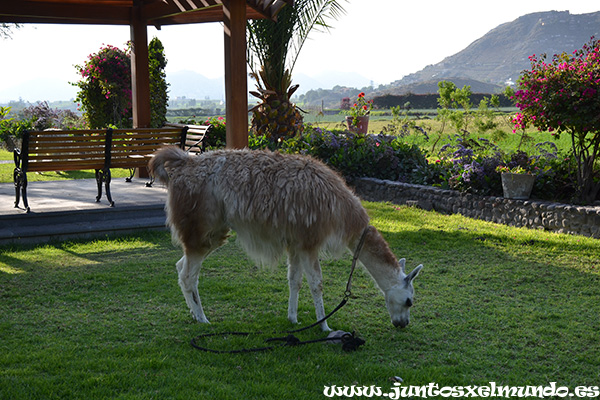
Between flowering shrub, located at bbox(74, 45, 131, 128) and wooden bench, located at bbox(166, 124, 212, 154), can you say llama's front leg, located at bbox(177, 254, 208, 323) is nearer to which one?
wooden bench, located at bbox(166, 124, 212, 154)

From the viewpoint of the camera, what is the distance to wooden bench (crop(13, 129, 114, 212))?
26.9ft

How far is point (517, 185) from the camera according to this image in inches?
365

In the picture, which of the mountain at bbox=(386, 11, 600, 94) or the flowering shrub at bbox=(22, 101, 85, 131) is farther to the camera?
the mountain at bbox=(386, 11, 600, 94)

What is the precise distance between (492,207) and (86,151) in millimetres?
6941

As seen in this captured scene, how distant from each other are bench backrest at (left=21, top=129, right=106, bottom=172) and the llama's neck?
18.1 ft

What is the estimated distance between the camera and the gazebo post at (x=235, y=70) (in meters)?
8.59

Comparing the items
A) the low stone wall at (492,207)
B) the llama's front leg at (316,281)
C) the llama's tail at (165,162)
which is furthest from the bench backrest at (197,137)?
the llama's front leg at (316,281)

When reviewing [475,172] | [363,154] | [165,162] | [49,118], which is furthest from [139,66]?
[49,118]

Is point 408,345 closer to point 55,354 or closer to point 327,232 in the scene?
point 327,232

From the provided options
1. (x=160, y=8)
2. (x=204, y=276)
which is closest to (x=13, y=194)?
(x=160, y=8)

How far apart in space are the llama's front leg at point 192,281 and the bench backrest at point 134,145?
14.5 ft

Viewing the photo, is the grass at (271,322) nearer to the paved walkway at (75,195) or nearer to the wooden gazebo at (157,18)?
the paved walkway at (75,195)

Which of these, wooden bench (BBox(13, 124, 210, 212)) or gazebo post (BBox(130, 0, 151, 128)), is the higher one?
gazebo post (BBox(130, 0, 151, 128))

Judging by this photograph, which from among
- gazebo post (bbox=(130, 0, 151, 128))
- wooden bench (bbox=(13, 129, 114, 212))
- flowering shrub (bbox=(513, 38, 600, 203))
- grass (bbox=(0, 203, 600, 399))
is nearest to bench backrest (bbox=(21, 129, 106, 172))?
wooden bench (bbox=(13, 129, 114, 212))
